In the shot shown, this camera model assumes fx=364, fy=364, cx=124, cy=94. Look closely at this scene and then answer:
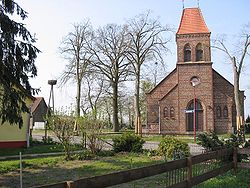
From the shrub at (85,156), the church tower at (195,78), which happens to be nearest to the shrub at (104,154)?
the shrub at (85,156)

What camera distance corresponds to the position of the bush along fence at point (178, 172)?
473 cm

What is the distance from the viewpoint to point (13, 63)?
43.5 ft

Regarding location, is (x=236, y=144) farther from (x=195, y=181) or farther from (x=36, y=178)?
(x=36, y=178)

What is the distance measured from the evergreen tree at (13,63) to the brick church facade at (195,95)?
110ft

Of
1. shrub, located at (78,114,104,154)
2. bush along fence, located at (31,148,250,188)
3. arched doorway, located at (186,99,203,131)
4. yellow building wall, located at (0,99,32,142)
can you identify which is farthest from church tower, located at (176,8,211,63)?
bush along fence, located at (31,148,250,188)

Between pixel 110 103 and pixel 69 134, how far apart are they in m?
38.9

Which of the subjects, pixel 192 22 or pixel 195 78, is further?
pixel 192 22

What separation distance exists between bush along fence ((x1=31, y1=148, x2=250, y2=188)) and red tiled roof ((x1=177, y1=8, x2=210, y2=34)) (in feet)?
126

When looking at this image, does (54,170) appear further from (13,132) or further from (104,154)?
(13,132)

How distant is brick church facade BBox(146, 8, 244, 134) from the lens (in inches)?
1802

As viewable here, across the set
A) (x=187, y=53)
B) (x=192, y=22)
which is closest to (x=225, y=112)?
(x=187, y=53)

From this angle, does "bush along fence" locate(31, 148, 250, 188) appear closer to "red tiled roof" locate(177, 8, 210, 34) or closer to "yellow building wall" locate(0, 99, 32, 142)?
"yellow building wall" locate(0, 99, 32, 142)

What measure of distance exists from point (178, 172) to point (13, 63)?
7801 mm

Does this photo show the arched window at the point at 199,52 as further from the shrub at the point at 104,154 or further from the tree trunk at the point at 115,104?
the shrub at the point at 104,154
